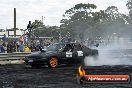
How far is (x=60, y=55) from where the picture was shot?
2084 centimetres

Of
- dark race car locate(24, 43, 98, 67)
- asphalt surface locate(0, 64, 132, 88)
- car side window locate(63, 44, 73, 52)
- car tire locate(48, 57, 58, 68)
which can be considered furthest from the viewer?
car side window locate(63, 44, 73, 52)

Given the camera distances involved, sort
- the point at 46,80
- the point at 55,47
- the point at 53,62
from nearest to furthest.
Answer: the point at 46,80 → the point at 53,62 → the point at 55,47

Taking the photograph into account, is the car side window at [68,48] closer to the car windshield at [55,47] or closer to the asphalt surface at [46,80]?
the car windshield at [55,47]

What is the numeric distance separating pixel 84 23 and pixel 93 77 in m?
101

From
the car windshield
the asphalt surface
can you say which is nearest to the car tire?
the car windshield

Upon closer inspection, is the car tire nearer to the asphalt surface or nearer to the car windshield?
the car windshield

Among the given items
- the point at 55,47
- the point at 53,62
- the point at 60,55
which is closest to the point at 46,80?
the point at 53,62

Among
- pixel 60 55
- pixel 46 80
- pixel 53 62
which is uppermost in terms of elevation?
pixel 60 55

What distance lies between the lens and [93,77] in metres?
8.35

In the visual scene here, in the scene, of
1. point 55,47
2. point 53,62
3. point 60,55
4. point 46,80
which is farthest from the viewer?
point 55,47

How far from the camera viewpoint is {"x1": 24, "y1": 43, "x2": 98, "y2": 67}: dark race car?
20.3m

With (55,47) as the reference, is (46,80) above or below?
below

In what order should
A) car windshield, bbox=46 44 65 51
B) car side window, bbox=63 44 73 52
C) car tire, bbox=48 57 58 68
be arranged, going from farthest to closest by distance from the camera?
car side window, bbox=63 44 73 52 < car windshield, bbox=46 44 65 51 < car tire, bbox=48 57 58 68

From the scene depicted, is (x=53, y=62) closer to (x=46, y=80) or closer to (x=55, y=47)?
(x=55, y=47)
